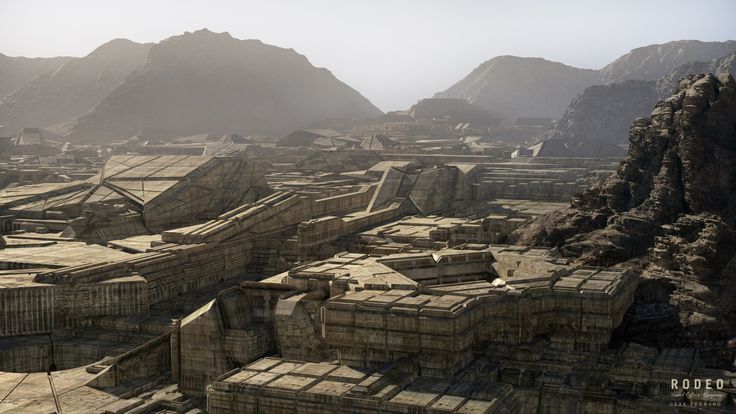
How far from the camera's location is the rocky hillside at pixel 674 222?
4953 centimetres

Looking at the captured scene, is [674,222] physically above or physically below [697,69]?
below

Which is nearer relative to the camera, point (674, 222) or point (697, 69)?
point (674, 222)

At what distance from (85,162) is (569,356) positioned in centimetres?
13198

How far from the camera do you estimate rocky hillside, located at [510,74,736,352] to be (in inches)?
1950

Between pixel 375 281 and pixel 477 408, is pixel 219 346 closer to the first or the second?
pixel 375 281

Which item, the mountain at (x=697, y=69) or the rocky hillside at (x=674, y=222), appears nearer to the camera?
the rocky hillside at (x=674, y=222)

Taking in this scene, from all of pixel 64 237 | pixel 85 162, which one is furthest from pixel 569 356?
pixel 85 162

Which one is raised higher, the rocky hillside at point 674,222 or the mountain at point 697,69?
the mountain at point 697,69

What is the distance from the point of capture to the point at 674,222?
56.4m

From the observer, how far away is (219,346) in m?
49.2

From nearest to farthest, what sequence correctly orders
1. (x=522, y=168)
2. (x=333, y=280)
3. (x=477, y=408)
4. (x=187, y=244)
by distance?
1. (x=477, y=408)
2. (x=333, y=280)
3. (x=187, y=244)
4. (x=522, y=168)

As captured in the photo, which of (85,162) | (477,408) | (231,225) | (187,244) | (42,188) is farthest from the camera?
(85,162)

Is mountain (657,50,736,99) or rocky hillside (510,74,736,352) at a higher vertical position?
mountain (657,50,736,99)

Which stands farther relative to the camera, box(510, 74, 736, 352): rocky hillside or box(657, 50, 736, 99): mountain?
box(657, 50, 736, 99): mountain
